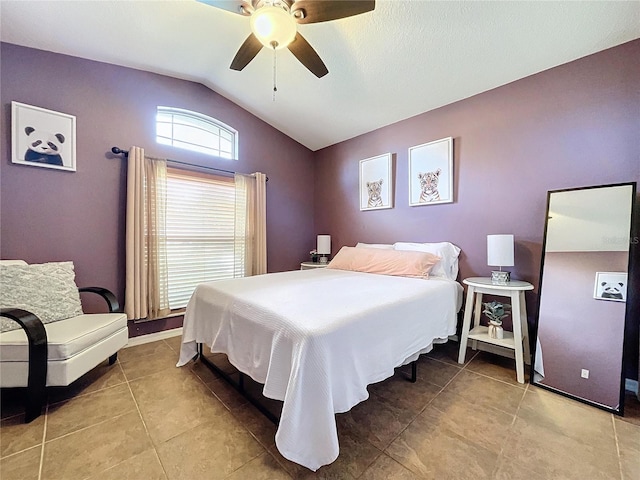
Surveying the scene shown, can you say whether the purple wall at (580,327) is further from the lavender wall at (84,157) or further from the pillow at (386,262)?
the lavender wall at (84,157)

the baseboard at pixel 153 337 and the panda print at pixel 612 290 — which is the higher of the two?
the panda print at pixel 612 290

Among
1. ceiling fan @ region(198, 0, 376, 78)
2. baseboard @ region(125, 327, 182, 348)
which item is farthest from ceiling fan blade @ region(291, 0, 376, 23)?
baseboard @ region(125, 327, 182, 348)

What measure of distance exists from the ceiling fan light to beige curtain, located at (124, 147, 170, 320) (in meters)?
1.84

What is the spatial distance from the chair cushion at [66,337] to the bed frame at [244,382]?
750mm

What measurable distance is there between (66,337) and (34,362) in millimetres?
180

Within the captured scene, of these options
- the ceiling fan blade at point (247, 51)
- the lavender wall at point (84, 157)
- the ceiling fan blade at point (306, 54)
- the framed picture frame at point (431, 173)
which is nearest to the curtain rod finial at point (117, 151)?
the lavender wall at point (84, 157)

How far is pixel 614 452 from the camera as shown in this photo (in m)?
1.31

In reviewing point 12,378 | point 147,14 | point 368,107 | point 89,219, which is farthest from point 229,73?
point 12,378

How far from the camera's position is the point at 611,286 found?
1772mm

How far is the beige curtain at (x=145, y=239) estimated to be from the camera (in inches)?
101

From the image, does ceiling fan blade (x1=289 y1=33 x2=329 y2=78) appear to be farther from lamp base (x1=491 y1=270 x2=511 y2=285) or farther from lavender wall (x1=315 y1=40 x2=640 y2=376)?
lamp base (x1=491 y1=270 x2=511 y2=285)

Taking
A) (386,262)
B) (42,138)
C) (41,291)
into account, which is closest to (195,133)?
(42,138)

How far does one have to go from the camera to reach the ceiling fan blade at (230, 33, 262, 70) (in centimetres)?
181

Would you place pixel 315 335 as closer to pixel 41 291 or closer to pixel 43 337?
pixel 43 337
